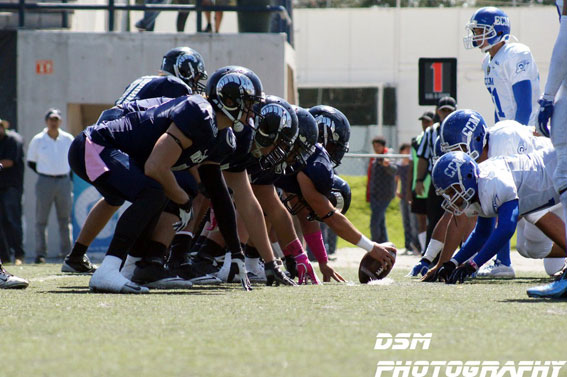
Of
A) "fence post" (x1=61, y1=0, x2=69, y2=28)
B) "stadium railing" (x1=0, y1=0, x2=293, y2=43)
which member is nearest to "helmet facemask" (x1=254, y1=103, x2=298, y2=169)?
"stadium railing" (x1=0, y1=0, x2=293, y2=43)

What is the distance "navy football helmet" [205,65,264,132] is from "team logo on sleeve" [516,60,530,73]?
2906 mm

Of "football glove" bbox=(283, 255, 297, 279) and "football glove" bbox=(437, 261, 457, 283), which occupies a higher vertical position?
"football glove" bbox=(437, 261, 457, 283)

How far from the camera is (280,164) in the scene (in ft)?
22.1

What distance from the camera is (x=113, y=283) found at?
562 centimetres

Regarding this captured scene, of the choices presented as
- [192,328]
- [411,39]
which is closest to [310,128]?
[192,328]

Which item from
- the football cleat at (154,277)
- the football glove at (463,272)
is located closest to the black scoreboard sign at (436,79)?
the football glove at (463,272)

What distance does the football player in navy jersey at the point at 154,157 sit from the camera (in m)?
5.57

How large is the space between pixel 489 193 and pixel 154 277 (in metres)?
2.23

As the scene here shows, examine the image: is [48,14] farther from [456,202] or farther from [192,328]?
[192,328]

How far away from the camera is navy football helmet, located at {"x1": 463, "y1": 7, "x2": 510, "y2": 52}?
26.4 feet

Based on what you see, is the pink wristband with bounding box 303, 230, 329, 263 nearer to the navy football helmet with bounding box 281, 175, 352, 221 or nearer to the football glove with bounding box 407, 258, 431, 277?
the navy football helmet with bounding box 281, 175, 352, 221

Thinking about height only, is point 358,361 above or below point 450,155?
below

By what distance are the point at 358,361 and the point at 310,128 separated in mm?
3790

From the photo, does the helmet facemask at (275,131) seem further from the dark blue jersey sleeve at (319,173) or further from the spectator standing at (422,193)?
the spectator standing at (422,193)
